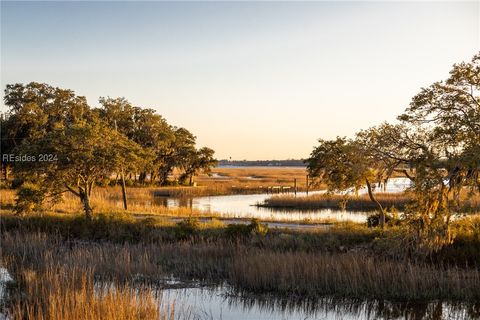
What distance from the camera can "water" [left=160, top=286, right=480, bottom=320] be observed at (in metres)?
14.2

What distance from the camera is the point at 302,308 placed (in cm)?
1491

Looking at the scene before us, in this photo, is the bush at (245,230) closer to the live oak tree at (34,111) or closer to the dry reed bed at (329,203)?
the dry reed bed at (329,203)

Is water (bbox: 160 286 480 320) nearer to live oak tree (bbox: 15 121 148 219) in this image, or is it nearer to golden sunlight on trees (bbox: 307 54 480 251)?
golden sunlight on trees (bbox: 307 54 480 251)

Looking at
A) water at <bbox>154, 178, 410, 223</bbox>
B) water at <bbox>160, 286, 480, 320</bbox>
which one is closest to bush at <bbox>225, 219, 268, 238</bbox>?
water at <bbox>160, 286, 480, 320</bbox>

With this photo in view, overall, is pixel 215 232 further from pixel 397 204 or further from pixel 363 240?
pixel 397 204

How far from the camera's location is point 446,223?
18.8 m

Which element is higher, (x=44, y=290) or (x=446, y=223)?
(x=446, y=223)

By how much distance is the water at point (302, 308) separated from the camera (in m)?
14.2

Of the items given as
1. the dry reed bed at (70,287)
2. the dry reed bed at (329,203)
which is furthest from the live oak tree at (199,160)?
the dry reed bed at (70,287)

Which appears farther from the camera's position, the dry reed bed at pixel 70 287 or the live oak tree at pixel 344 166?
the live oak tree at pixel 344 166

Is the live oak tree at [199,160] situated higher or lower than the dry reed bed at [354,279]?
higher

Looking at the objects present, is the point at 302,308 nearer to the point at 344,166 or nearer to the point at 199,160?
the point at 344,166

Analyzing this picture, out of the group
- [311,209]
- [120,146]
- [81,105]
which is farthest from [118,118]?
[120,146]

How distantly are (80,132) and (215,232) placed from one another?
8781 mm
